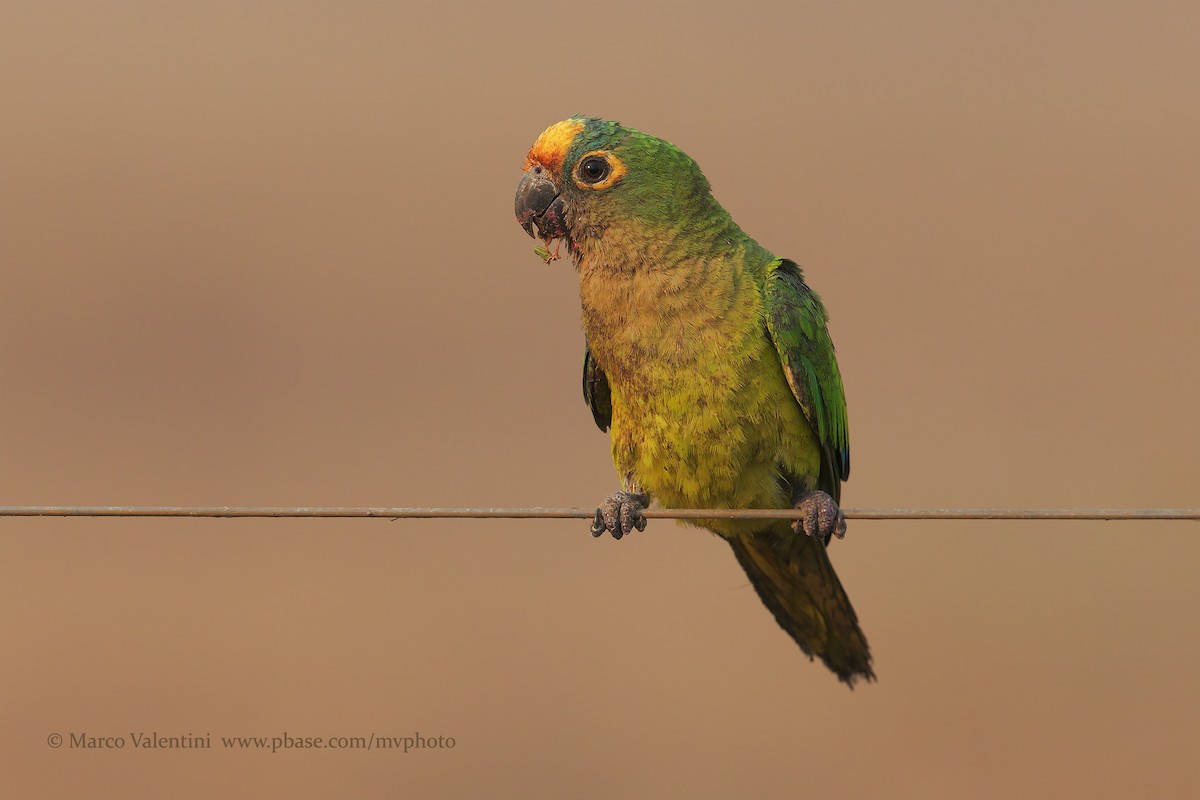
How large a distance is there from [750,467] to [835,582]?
0.78m

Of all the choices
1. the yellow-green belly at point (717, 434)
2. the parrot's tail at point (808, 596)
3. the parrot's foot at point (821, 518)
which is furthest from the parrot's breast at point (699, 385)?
the parrot's tail at point (808, 596)

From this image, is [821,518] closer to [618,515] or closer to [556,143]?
[618,515]

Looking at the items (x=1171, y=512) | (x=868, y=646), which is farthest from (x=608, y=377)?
(x=1171, y=512)

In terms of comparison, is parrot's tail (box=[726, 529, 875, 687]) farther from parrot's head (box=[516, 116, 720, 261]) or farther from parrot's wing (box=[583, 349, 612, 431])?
parrot's head (box=[516, 116, 720, 261])

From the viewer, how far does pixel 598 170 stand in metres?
4.21

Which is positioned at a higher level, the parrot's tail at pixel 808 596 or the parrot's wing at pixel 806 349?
the parrot's wing at pixel 806 349

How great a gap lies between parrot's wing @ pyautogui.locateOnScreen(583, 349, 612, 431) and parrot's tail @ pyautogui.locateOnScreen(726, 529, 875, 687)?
0.73 m

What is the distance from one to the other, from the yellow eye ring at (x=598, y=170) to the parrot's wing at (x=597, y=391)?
0.65 metres

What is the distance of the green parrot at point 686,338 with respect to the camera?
159 inches

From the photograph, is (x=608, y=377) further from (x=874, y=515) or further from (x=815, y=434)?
(x=874, y=515)

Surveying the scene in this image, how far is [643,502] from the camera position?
447 cm

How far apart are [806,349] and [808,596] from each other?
1.15 m

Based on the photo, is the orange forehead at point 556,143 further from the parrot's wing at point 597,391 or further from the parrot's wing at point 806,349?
Answer: the parrot's wing at point 806,349

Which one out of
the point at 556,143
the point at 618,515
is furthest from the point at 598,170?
the point at 618,515
